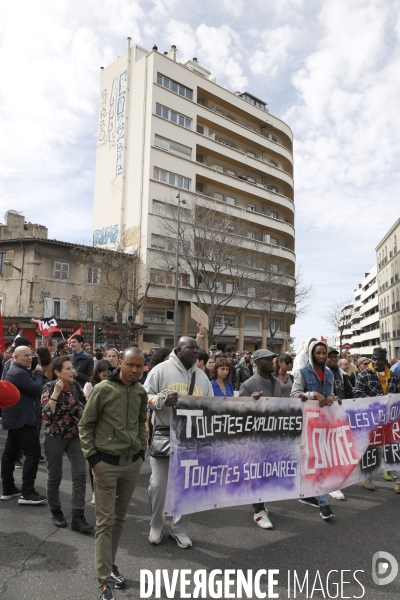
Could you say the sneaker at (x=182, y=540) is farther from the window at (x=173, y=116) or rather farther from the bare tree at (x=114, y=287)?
the window at (x=173, y=116)

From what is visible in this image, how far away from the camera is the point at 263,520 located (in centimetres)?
462

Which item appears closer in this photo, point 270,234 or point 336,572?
point 336,572

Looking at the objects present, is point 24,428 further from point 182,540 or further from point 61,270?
point 61,270

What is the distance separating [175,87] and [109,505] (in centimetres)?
3911

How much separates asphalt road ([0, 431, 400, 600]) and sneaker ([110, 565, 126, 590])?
0.05 metres

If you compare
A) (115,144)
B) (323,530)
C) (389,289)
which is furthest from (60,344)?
(389,289)

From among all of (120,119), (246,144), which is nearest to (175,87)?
(120,119)

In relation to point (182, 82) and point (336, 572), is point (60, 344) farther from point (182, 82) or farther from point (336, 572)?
point (182, 82)

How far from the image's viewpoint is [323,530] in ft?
14.9

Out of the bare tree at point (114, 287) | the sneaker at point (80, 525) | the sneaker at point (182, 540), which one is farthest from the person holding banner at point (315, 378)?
the bare tree at point (114, 287)

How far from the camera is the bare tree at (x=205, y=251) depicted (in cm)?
3017

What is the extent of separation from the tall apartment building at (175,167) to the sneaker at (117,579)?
29217mm

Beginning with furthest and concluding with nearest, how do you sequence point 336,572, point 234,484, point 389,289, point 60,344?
point 389,289 → point 60,344 → point 234,484 → point 336,572

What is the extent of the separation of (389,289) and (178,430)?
64.8 meters
